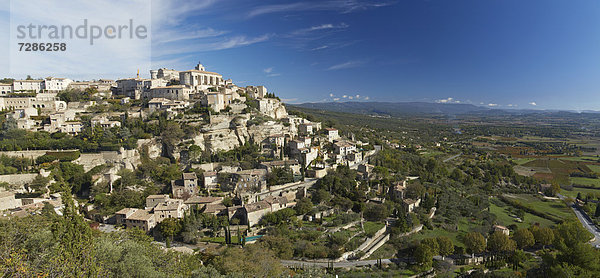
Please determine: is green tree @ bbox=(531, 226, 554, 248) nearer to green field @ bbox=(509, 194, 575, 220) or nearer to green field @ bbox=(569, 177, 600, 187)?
green field @ bbox=(509, 194, 575, 220)

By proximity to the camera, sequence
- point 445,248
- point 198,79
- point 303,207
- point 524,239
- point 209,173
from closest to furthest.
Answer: point 445,248 < point 524,239 < point 303,207 < point 209,173 < point 198,79

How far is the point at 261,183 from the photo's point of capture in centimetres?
2895

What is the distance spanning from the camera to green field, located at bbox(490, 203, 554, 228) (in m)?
31.2

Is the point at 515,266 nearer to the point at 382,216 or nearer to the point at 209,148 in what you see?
the point at 382,216

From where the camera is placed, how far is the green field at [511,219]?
31181 mm

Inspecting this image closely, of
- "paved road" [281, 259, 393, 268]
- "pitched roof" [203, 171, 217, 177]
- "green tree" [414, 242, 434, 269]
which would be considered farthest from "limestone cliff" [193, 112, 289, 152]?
"green tree" [414, 242, 434, 269]

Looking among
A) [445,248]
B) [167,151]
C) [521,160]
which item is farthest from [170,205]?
[521,160]

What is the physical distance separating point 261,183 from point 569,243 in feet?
87.1

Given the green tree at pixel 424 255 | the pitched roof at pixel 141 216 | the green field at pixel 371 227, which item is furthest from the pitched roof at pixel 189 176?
the green tree at pixel 424 255

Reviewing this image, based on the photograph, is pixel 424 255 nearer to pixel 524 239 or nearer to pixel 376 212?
pixel 376 212

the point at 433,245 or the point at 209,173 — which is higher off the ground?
the point at 209,173

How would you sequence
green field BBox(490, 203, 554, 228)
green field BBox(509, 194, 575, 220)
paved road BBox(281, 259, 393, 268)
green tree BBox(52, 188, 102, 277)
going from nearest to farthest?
green tree BBox(52, 188, 102, 277)
paved road BBox(281, 259, 393, 268)
green field BBox(490, 203, 554, 228)
green field BBox(509, 194, 575, 220)

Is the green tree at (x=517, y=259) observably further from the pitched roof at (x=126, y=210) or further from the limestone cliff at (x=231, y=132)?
the pitched roof at (x=126, y=210)

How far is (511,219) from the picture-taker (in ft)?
107
